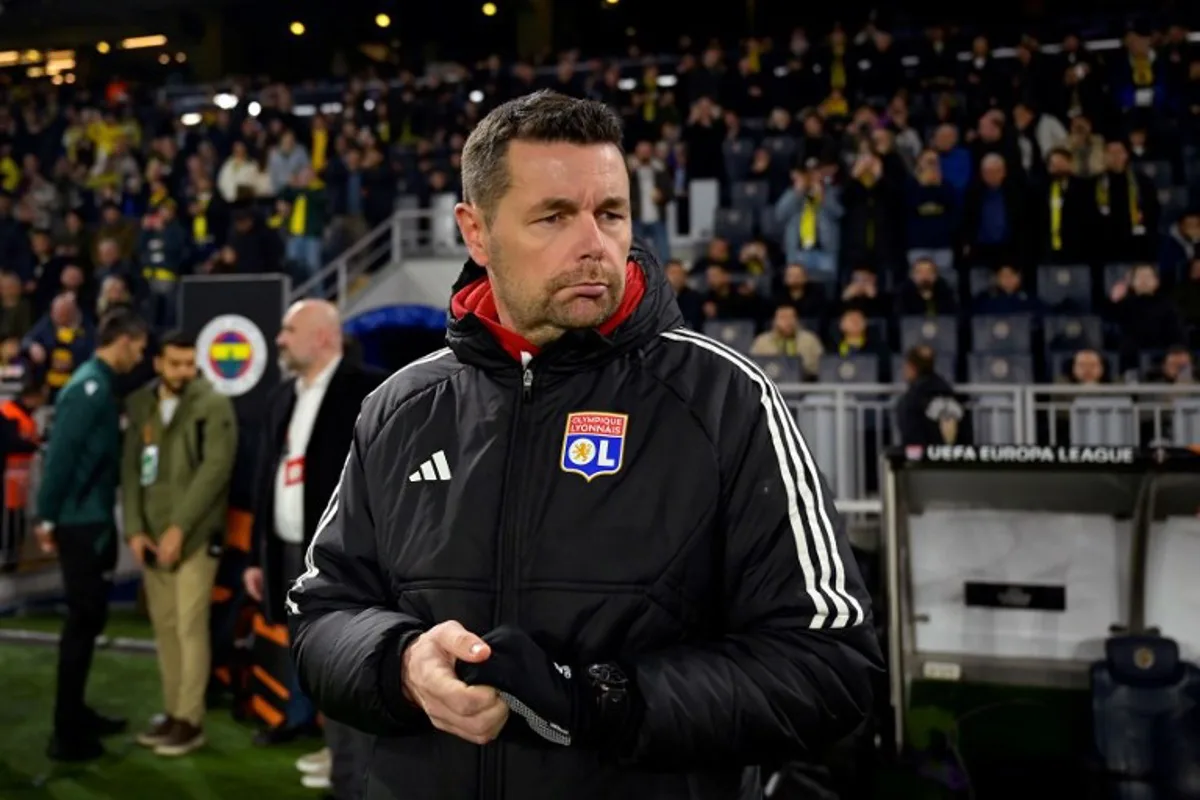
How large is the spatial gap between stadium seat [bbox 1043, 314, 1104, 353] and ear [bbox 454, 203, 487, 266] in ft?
24.2

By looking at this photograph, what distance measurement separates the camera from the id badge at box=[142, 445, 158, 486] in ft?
16.6

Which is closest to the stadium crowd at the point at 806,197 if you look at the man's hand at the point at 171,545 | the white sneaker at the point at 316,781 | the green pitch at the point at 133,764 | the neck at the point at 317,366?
the green pitch at the point at 133,764

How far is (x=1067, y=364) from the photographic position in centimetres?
816

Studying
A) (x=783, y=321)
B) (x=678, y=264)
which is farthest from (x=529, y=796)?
(x=678, y=264)

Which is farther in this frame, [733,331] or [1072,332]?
[733,331]

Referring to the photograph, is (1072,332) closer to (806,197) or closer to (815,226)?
(815,226)

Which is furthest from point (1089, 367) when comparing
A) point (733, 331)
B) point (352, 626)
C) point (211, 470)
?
point (352, 626)

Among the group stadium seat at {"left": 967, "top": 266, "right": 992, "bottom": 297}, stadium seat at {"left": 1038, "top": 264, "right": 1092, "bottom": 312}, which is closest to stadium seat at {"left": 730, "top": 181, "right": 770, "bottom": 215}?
stadium seat at {"left": 967, "top": 266, "right": 992, "bottom": 297}

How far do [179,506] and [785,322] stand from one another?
14.8 feet

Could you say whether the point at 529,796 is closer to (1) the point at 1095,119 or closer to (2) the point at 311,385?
(2) the point at 311,385

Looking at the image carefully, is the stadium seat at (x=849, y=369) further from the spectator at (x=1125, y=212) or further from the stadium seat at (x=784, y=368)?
the spectator at (x=1125, y=212)

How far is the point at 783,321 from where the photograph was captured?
8211 mm

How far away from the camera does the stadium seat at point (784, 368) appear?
25.8ft

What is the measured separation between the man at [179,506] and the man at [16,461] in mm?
2258
